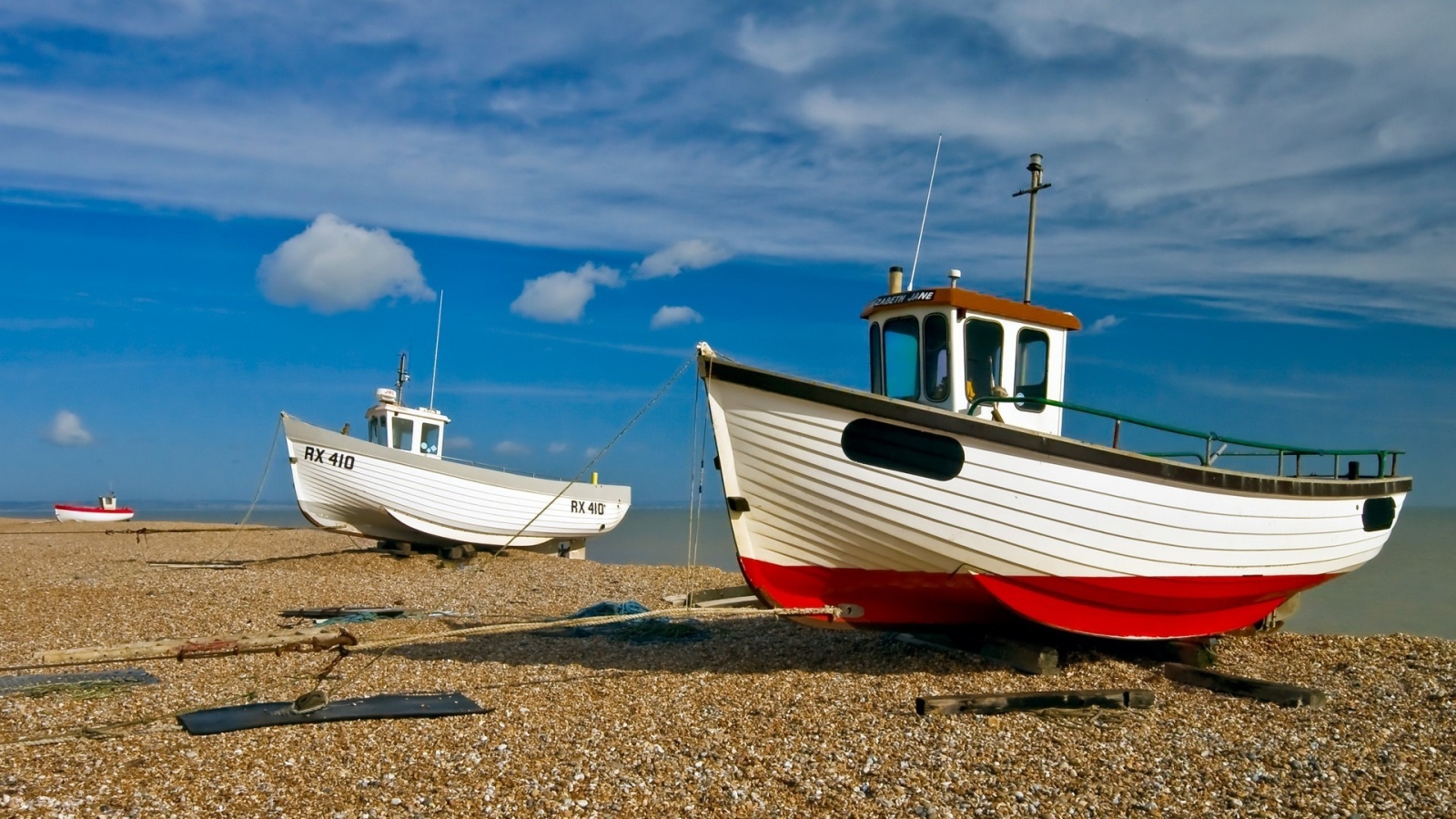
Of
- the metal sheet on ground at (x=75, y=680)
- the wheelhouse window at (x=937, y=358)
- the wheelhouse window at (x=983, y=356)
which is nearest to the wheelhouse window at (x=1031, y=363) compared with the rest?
the wheelhouse window at (x=983, y=356)

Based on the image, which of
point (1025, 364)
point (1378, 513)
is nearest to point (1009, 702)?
point (1025, 364)

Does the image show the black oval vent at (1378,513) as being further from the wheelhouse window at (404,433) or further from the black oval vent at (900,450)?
the wheelhouse window at (404,433)

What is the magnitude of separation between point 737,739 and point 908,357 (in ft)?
12.2

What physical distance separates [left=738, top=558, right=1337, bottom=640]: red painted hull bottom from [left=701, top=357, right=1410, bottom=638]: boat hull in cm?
1

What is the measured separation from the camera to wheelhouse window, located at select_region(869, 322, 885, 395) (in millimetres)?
8266

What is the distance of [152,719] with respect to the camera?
598 centimetres

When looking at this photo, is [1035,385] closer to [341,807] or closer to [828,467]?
[828,467]

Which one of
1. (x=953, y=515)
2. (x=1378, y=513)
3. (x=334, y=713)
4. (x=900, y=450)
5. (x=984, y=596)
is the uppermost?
(x=900, y=450)

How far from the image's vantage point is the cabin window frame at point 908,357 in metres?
8.02

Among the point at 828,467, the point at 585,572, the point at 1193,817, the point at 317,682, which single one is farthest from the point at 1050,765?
the point at 585,572

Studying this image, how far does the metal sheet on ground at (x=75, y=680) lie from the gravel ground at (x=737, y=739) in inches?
8.3

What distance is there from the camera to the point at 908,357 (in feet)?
26.6

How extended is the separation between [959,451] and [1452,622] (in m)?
14.9

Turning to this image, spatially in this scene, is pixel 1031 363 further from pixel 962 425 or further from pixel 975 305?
pixel 962 425
